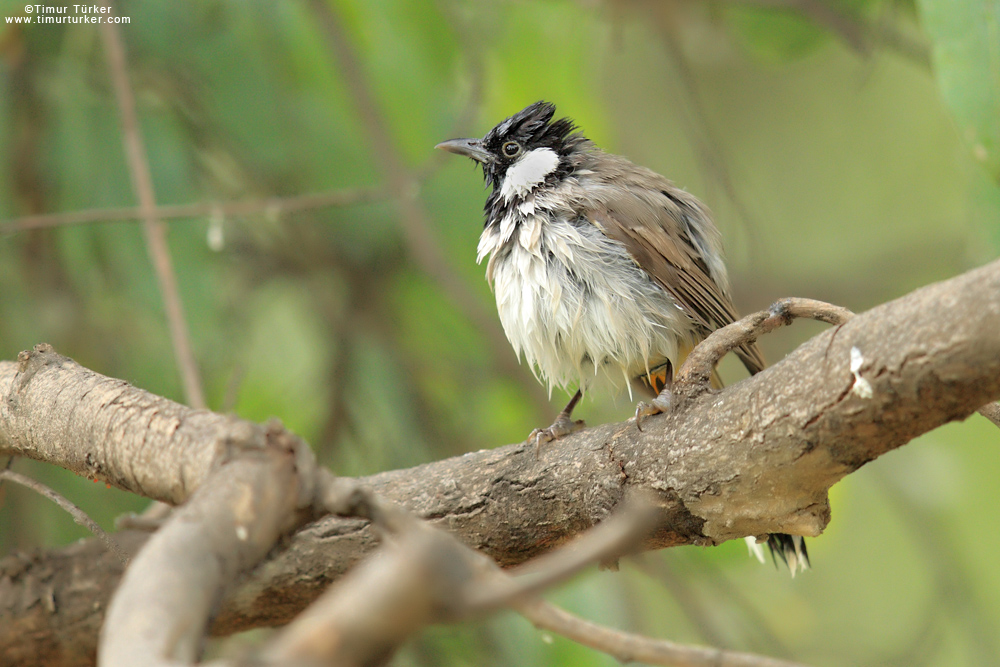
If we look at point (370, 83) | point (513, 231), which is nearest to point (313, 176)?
point (370, 83)

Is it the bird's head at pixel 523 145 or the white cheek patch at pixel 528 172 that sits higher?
the bird's head at pixel 523 145

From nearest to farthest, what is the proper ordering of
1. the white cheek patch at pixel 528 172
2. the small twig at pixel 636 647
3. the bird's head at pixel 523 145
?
the small twig at pixel 636 647 → the white cheek patch at pixel 528 172 → the bird's head at pixel 523 145

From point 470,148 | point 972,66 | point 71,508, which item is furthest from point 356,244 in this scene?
point 972,66

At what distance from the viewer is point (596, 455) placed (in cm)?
255

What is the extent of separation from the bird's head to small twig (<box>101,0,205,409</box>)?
1.24m

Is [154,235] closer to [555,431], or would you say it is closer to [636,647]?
[555,431]

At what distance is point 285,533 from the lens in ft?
5.81

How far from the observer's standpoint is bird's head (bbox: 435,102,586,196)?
12.6 ft

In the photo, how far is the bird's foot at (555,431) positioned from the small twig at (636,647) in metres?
1.19

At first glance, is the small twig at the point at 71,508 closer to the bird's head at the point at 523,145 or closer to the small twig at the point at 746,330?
the small twig at the point at 746,330

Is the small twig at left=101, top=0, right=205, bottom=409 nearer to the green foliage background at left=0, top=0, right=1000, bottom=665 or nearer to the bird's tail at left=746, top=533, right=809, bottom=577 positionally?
the green foliage background at left=0, top=0, right=1000, bottom=665

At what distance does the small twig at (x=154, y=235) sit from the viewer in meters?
3.29

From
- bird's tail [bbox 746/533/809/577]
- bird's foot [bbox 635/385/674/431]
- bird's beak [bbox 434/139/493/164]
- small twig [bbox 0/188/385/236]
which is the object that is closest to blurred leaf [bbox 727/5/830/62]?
bird's beak [bbox 434/139/493/164]

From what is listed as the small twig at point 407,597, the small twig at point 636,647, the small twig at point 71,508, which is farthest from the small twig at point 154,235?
the small twig at point 407,597
